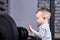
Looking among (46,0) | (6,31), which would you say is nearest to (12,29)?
(6,31)

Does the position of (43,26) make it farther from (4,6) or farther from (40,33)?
(4,6)

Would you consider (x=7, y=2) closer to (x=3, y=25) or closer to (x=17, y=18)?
(x=17, y=18)

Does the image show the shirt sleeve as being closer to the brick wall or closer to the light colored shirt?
the light colored shirt

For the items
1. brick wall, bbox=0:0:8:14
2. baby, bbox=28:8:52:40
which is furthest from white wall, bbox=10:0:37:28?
baby, bbox=28:8:52:40

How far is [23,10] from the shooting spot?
3.26 metres

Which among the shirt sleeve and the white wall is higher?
the white wall

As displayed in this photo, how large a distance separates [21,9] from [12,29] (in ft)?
4.68

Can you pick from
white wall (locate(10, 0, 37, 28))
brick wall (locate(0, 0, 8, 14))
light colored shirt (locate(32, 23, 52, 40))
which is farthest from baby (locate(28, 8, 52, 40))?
brick wall (locate(0, 0, 8, 14))

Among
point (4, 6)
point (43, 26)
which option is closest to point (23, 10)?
point (4, 6)

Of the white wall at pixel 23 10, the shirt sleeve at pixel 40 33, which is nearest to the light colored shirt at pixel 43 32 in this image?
the shirt sleeve at pixel 40 33

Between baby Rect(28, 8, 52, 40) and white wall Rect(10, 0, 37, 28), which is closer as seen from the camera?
baby Rect(28, 8, 52, 40)

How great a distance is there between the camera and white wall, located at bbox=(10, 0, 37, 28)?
319 cm

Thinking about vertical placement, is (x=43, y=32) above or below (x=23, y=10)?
below

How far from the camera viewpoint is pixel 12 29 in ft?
6.19
